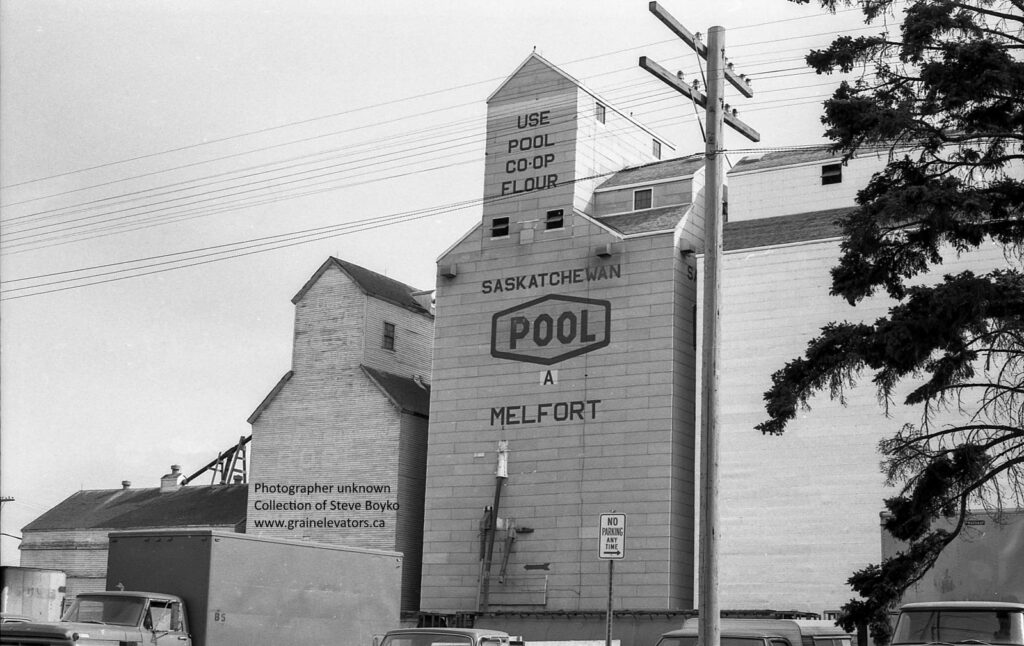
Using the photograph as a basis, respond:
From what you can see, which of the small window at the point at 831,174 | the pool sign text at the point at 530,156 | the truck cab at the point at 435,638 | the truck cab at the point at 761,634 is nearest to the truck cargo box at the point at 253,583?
the truck cab at the point at 435,638

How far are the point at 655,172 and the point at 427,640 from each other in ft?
115

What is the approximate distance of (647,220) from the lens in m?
48.8

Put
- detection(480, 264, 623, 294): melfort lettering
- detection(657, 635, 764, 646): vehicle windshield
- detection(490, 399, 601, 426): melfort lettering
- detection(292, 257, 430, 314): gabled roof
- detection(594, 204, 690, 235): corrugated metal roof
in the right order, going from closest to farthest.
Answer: detection(657, 635, 764, 646): vehicle windshield, detection(490, 399, 601, 426): melfort lettering, detection(480, 264, 623, 294): melfort lettering, detection(594, 204, 690, 235): corrugated metal roof, detection(292, 257, 430, 314): gabled roof

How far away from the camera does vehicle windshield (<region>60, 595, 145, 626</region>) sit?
67.1 feet

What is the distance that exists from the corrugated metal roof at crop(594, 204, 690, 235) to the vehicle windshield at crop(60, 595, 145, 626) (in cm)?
2981

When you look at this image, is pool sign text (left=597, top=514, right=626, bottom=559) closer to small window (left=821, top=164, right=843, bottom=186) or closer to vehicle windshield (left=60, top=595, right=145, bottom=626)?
vehicle windshield (left=60, top=595, right=145, bottom=626)

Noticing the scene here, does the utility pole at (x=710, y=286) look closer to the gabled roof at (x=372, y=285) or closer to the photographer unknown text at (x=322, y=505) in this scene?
the photographer unknown text at (x=322, y=505)

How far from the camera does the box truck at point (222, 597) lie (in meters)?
20.5

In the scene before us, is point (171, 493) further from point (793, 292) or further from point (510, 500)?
point (793, 292)

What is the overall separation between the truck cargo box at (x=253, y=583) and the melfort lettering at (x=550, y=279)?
78.9 feet

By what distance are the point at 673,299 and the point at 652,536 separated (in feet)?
27.7

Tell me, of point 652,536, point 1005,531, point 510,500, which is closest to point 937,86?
point 1005,531

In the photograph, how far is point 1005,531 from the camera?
26.0m

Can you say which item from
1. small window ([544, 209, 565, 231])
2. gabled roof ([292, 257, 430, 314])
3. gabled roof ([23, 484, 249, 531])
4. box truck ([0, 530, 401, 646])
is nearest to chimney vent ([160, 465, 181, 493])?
gabled roof ([23, 484, 249, 531])
